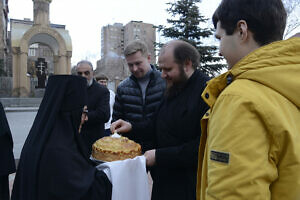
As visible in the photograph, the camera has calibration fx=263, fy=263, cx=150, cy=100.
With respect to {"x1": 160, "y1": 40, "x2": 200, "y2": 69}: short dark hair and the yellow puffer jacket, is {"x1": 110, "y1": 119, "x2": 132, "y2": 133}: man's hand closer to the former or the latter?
{"x1": 160, "y1": 40, "x2": 200, "y2": 69}: short dark hair

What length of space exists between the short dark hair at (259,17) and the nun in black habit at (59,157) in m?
1.55

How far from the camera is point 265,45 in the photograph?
1.25m

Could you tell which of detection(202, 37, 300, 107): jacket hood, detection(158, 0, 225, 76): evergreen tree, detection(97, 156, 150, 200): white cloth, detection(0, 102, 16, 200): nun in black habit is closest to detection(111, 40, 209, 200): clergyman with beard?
detection(97, 156, 150, 200): white cloth

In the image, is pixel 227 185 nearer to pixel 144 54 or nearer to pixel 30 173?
pixel 30 173

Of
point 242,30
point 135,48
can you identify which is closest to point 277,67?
point 242,30

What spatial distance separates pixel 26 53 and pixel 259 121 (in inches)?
1120

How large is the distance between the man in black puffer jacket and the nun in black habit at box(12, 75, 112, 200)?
1355 millimetres

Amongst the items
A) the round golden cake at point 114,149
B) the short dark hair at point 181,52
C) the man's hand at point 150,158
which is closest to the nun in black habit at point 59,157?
the round golden cake at point 114,149

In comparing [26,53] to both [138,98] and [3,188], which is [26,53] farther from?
[138,98]

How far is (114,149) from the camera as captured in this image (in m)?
2.49

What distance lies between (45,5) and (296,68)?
100 feet

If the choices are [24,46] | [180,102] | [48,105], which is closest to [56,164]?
[48,105]

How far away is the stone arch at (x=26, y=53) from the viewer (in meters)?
25.8

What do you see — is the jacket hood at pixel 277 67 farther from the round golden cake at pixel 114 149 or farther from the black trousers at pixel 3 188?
the black trousers at pixel 3 188
